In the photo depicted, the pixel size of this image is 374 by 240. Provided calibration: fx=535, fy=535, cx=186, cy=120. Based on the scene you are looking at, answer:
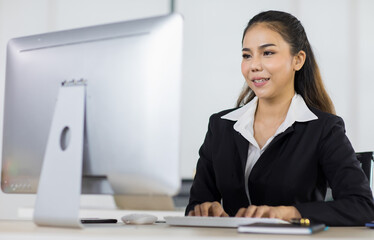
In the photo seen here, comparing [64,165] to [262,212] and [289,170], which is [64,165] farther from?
[289,170]

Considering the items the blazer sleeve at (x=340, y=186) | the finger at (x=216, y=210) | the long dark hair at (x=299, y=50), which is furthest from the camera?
the long dark hair at (x=299, y=50)

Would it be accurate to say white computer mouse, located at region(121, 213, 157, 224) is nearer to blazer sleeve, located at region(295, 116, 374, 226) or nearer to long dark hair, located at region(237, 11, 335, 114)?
blazer sleeve, located at region(295, 116, 374, 226)

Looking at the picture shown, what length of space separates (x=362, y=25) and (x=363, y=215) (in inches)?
99.8

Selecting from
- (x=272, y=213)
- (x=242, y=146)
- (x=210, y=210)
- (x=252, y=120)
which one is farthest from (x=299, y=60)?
(x=272, y=213)

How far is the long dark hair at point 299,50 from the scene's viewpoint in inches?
83.2

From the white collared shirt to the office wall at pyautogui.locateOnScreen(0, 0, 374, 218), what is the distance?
5.40ft

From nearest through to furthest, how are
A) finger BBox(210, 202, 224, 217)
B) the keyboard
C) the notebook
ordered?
the notebook → the keyboard → finger BBox(210, 202, 224, 217)

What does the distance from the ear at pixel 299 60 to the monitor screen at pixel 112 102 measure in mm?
1055

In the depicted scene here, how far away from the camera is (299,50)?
7.06 feet

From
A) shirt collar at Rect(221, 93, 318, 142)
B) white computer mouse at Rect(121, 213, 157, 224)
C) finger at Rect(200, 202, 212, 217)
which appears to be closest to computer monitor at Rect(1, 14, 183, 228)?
white computer mouse at Rect(121, 213, 157, 224)

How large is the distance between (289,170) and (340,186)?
0.21 metres

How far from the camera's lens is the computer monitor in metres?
1.18

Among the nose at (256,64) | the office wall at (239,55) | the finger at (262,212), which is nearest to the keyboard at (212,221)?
the finger at (262,212)

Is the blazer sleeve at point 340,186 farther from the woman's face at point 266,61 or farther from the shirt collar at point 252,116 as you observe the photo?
the woman's face at point 266,61
